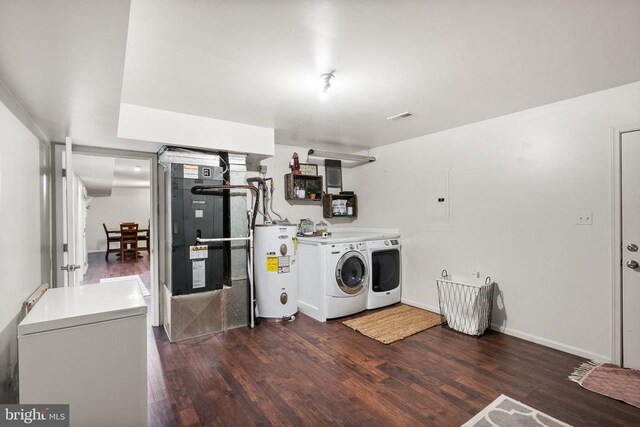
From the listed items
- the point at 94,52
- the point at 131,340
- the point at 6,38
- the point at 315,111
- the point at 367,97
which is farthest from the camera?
the point at 315,111

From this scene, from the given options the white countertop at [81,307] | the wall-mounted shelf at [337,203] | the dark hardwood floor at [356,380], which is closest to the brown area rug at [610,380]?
the dark hardwood floor at [356,380]

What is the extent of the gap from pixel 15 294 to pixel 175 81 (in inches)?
63.9

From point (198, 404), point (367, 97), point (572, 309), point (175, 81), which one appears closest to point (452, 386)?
point (572, 309)

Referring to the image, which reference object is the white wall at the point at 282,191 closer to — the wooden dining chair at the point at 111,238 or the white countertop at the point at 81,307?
the white countertop at the point at 81,307

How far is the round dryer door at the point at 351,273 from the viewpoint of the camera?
11.7 feet

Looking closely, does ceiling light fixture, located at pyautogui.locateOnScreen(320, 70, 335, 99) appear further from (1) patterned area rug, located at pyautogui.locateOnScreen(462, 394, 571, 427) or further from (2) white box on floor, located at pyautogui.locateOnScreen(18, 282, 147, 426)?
(1) patterned area rug, located at pyautogui.locateOnScreen(462, 394, 571, 427)

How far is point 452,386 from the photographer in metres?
2.17

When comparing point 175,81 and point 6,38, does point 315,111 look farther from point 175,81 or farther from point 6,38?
point 6,38

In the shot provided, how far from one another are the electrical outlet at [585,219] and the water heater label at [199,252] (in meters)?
3.45

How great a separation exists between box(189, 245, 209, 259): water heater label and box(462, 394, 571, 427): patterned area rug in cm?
259

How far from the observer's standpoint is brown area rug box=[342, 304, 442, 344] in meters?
3.07

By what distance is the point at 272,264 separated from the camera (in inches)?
139

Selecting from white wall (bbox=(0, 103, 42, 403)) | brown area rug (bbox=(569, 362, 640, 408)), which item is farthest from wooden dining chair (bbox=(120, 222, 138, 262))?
brown area rug (bbox=(569, 362, 640, 408))

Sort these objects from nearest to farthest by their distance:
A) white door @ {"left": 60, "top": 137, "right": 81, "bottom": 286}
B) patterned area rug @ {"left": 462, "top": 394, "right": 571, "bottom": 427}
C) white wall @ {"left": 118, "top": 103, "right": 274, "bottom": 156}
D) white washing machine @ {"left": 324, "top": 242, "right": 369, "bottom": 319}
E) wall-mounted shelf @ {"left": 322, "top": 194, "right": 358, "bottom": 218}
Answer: patterned area rug @ {"left": 462, "top": 394, "right": 571, "bottom": 427}
white door @ {"left": 60, "top": 137, "right": 81, "bottom": 286}
white wall @ {"left": 118, "top": 103, "right": 274, "bottom": 156}
white washing machine @ {"left": 324, "top": 242, "right": 369, "bottom": 319}
wall-mounted shelf @ {"left": 322, "top": 194, "right": 358, "bottom": 218}
